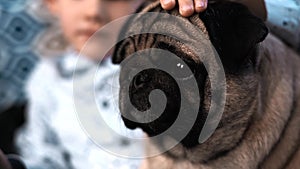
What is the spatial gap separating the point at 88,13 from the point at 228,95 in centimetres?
57

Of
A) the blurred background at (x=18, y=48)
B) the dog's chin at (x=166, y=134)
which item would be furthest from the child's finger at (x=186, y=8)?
the blurred background at (x=18, y=48)

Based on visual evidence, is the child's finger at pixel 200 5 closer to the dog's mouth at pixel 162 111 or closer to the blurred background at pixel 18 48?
the dog's mouth at pixel 162 111

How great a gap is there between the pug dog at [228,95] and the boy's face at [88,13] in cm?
40

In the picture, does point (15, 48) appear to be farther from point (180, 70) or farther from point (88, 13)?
point (180, 70)

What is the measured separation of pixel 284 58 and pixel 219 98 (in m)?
0.16

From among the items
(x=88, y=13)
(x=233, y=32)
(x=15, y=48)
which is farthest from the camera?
(x=15, y=48)

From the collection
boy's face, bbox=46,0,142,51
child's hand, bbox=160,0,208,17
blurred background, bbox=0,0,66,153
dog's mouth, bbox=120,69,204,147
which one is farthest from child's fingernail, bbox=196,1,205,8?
blurred background, bbox=0,0,66,153

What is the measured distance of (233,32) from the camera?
28.6 inches

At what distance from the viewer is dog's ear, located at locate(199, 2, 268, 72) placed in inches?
28.1

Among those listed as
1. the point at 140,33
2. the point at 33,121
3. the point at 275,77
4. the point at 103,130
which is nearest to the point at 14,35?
the point at 33,121

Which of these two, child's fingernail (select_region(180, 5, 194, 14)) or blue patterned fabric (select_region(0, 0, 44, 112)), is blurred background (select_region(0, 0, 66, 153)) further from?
child's fingernail (select_region(180, 5, 194, 14))

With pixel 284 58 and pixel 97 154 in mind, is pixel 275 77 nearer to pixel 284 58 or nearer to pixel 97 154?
pixel 284 58

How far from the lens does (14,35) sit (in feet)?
4.63

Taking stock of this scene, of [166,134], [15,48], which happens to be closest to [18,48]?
[15,48]
